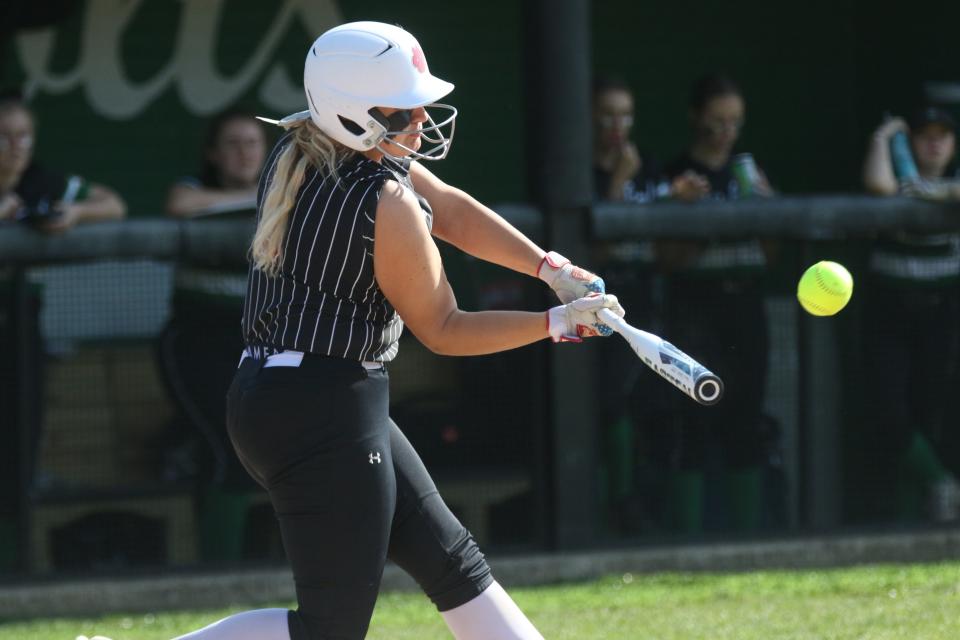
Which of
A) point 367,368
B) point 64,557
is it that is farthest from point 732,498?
point 367,368

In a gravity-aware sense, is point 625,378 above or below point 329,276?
below

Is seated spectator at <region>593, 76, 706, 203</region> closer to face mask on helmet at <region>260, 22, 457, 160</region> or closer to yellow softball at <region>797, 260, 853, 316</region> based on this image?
yellow softball at <region>797, 260, 853, 316</region>

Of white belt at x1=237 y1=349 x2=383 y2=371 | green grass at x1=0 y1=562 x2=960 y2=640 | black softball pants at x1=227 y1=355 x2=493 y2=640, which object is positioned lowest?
green grass at x1=0 y1=562 x2=960 y2=640

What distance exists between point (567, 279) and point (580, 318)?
347 millimetres

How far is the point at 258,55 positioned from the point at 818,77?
3.42 m

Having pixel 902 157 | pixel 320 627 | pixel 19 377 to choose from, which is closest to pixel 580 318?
pixel 320 627

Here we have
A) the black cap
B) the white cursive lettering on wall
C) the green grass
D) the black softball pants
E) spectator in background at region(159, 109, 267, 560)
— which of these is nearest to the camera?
the black softball pants

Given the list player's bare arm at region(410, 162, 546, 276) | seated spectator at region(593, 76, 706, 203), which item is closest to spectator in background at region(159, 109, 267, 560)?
seated spectator at region(593, 76, 706, 203)

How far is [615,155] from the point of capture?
6.60 meters

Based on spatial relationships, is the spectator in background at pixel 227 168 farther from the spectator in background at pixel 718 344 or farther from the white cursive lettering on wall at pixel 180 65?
the white cursive lettering on wall at pixel 180 65

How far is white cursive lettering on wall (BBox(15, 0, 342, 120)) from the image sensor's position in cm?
837

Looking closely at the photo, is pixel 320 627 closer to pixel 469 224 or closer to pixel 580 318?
pixel 580 318

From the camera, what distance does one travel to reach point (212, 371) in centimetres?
569

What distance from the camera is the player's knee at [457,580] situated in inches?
141
